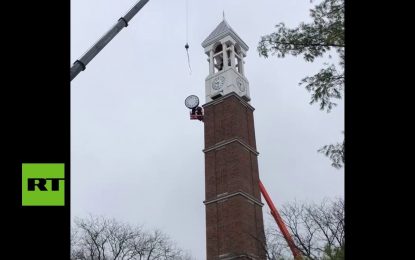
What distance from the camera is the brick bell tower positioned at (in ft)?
114

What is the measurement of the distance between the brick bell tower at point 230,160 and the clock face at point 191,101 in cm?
315

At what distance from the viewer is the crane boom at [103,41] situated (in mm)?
7248

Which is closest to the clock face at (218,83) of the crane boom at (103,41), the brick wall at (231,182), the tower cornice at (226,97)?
the tower cornice at (226,97)

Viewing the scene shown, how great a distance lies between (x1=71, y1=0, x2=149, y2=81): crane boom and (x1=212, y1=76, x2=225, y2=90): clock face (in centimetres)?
3124

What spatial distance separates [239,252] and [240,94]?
13967 millimetres

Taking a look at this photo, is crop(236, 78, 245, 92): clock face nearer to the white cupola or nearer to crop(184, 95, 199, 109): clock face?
the white cupola

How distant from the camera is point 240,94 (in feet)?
137

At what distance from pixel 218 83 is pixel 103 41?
110 feet

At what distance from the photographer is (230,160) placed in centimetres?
3741
